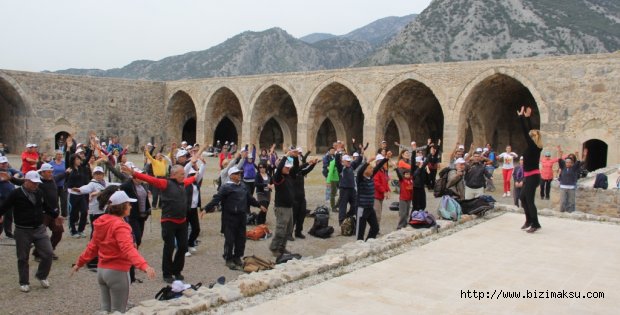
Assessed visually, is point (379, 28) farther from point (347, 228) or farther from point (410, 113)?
point (347, 228)

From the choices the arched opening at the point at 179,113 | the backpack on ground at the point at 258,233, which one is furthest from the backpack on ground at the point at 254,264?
the arched opening at the point at 179,113

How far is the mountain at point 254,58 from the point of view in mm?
77000

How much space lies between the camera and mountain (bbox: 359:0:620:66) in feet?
153

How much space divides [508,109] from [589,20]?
119 feet

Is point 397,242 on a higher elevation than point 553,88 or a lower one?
lower

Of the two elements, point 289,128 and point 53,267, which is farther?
point 289,128

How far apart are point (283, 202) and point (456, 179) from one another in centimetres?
277

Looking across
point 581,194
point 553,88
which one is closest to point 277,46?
point 553,88

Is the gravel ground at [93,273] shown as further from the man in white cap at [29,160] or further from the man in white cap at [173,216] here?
the man in white cap at [29,160]

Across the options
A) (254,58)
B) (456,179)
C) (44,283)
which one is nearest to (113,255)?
(44,283)

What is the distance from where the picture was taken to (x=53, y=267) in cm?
612

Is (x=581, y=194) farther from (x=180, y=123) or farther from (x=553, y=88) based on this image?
(x=180, y=123)

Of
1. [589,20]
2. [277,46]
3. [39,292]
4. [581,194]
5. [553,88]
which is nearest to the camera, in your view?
[39,292]

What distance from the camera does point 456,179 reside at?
7586mm
